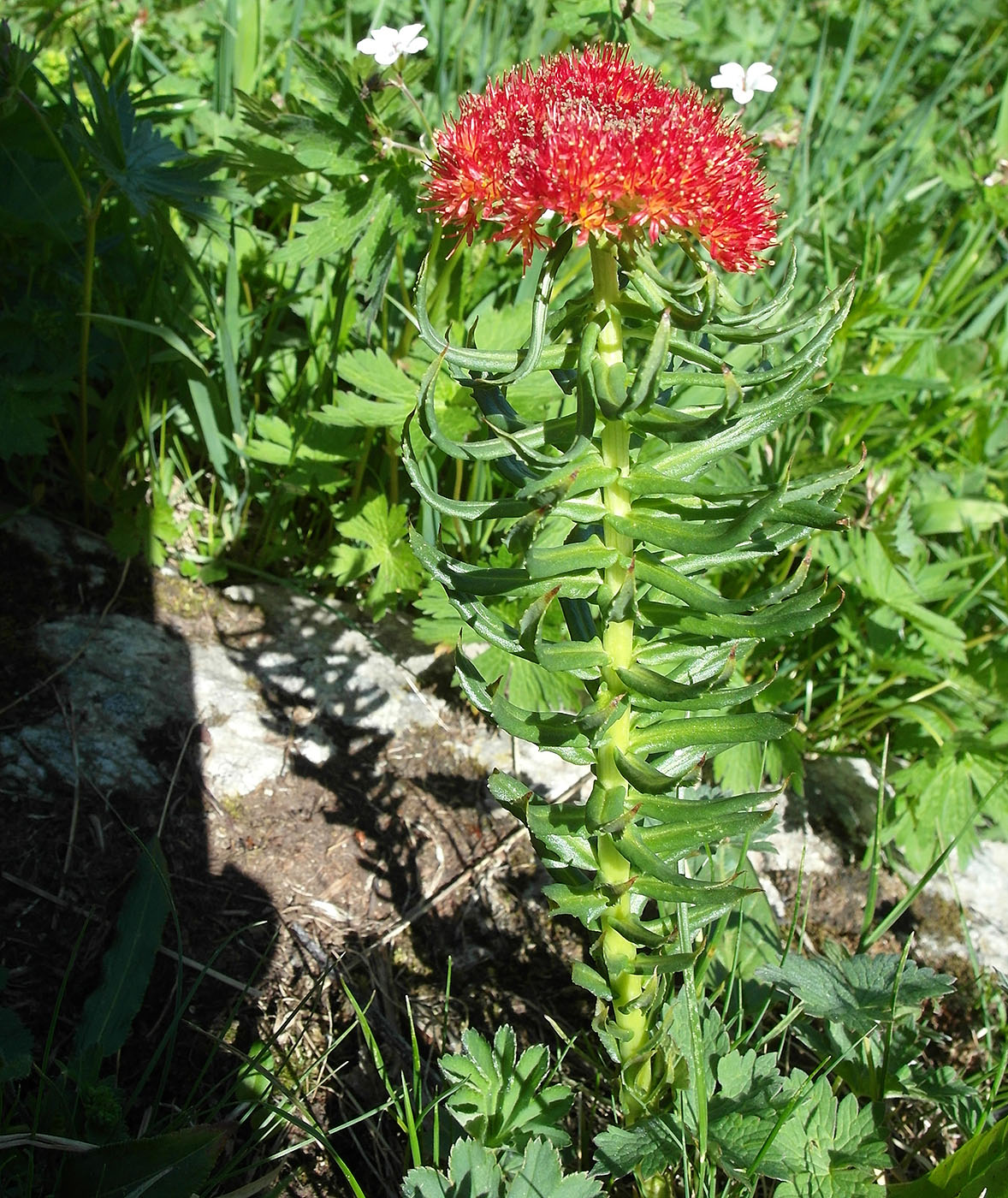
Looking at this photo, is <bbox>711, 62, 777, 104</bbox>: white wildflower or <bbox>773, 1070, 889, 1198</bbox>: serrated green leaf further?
<bbox>711, 62, 777, 104</bbox>: white wildflower

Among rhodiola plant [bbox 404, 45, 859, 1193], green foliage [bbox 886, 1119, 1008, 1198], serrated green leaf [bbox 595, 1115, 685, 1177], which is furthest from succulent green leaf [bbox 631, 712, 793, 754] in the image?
green foliage [bbox 886, 1119, 1008, 1198]

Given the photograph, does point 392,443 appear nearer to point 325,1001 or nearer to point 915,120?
point 325,1001

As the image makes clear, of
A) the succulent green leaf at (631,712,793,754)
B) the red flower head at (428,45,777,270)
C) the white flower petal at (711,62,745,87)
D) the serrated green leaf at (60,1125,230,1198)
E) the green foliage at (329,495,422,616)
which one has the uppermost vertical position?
the white flower petal at (711,62,745,87)

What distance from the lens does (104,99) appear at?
6.50 ft

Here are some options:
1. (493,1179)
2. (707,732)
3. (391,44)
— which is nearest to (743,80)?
(391,44)

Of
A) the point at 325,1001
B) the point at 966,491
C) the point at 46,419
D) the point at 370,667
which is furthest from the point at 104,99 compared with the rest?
the point at 966,491

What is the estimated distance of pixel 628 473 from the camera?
1.20 metres

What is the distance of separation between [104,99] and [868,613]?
1.98m

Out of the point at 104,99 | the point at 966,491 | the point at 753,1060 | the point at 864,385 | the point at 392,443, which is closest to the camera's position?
the point at 753,1060

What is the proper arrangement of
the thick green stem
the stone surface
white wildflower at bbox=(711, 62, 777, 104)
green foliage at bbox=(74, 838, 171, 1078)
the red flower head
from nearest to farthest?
1. the red flower head
2. the thick green stem
3. green foliage at bbox=(74, 838, 171, 1078)
4. the stone surface
5. white wildflower at bbox=(711, 62, 777, 104)

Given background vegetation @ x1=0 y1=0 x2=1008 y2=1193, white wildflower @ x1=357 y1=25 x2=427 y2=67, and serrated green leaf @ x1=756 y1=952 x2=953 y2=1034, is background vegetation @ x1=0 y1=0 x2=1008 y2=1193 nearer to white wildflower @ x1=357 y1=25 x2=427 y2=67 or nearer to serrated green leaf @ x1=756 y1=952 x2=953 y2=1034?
white wildflower @ x1=357 y1=25 x2=427 y2=67

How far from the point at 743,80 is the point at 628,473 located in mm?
1397

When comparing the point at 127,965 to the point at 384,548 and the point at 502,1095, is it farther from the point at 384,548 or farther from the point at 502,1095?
the point at 384,548

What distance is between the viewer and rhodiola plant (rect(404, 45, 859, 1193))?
108cm
